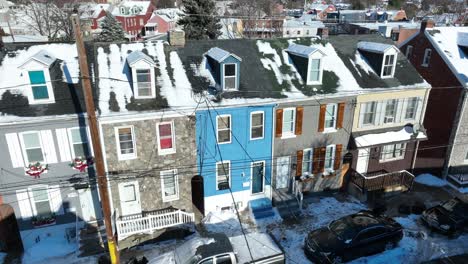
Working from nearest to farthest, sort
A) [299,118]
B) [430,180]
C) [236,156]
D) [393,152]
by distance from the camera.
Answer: [236,156] → [299,118] → [393,152] → [430,180]

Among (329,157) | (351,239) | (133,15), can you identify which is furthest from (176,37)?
(133,15)

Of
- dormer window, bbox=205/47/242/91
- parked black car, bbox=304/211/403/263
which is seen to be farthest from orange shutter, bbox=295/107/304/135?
parked black car, bbox=304/211/403/263

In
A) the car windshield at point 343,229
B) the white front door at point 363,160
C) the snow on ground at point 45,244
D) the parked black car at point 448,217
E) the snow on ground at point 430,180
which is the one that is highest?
the white front door at point 363,160

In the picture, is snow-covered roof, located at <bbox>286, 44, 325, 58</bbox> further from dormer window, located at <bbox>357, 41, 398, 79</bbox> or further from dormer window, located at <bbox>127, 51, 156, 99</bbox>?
dormer window, located at <bbox>127, 51, 156, 99</bbox>

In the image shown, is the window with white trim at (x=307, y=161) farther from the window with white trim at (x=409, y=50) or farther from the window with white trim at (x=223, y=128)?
the window with white trim at (x=409, y=50)

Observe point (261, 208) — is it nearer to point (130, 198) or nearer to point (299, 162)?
point (299, 162)

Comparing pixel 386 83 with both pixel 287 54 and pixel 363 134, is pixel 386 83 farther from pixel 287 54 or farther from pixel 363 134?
pixel 287 54

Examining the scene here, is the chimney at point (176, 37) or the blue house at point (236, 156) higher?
the chimney at point (176, 37)

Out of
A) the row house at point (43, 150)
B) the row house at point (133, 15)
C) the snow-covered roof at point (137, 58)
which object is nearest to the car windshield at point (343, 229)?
the snow-covered roof at point (137, 58)
